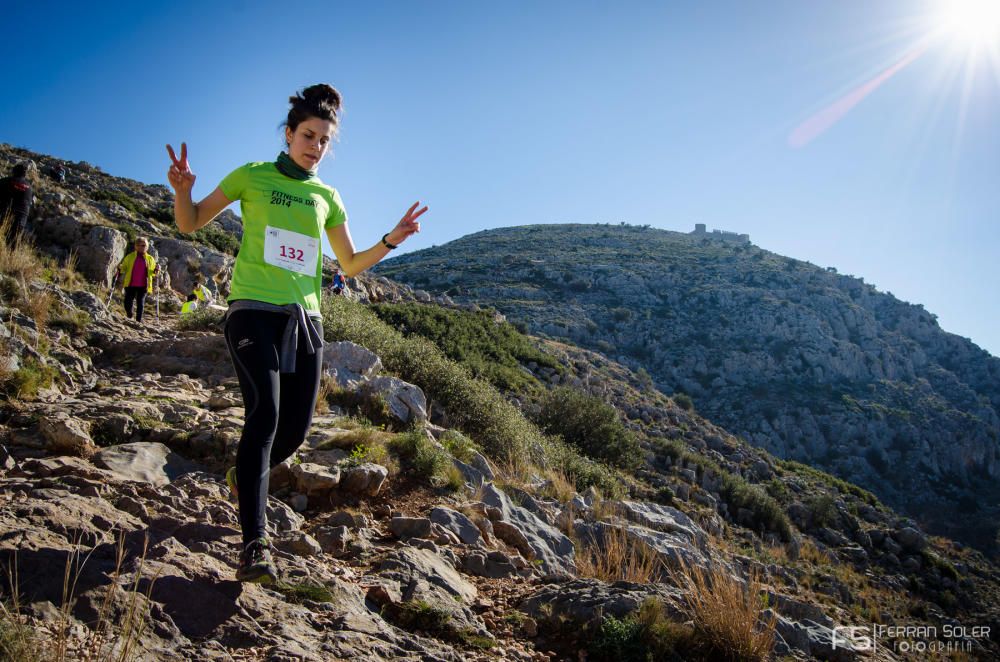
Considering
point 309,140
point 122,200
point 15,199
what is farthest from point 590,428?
point 122,200

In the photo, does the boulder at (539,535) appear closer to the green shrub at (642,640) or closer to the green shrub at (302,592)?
the green shrub at (642,640)

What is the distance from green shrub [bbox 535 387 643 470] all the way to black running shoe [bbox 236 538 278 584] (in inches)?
491

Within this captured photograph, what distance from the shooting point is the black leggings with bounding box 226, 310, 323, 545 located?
2084 mm

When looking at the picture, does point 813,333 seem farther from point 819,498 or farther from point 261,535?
point 261,535

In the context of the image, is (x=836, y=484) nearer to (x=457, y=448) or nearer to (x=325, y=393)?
(x=457, y=448)

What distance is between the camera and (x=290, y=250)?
2.38 m

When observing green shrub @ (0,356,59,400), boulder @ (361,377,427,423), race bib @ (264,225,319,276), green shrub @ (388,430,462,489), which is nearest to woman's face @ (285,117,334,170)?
race bib @ (264,225,319,276)

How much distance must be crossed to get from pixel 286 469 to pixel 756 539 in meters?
12.9

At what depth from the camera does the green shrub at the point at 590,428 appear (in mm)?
14930

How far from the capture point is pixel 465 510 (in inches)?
164

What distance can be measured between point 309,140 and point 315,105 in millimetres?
159

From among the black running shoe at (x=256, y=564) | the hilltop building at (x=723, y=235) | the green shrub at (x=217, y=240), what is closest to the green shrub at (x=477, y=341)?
the green shrub at (x=217, y=240)

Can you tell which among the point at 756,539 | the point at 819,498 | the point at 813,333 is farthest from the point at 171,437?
the point at 813,333

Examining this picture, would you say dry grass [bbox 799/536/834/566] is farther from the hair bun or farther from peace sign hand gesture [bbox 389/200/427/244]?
the hair bun
